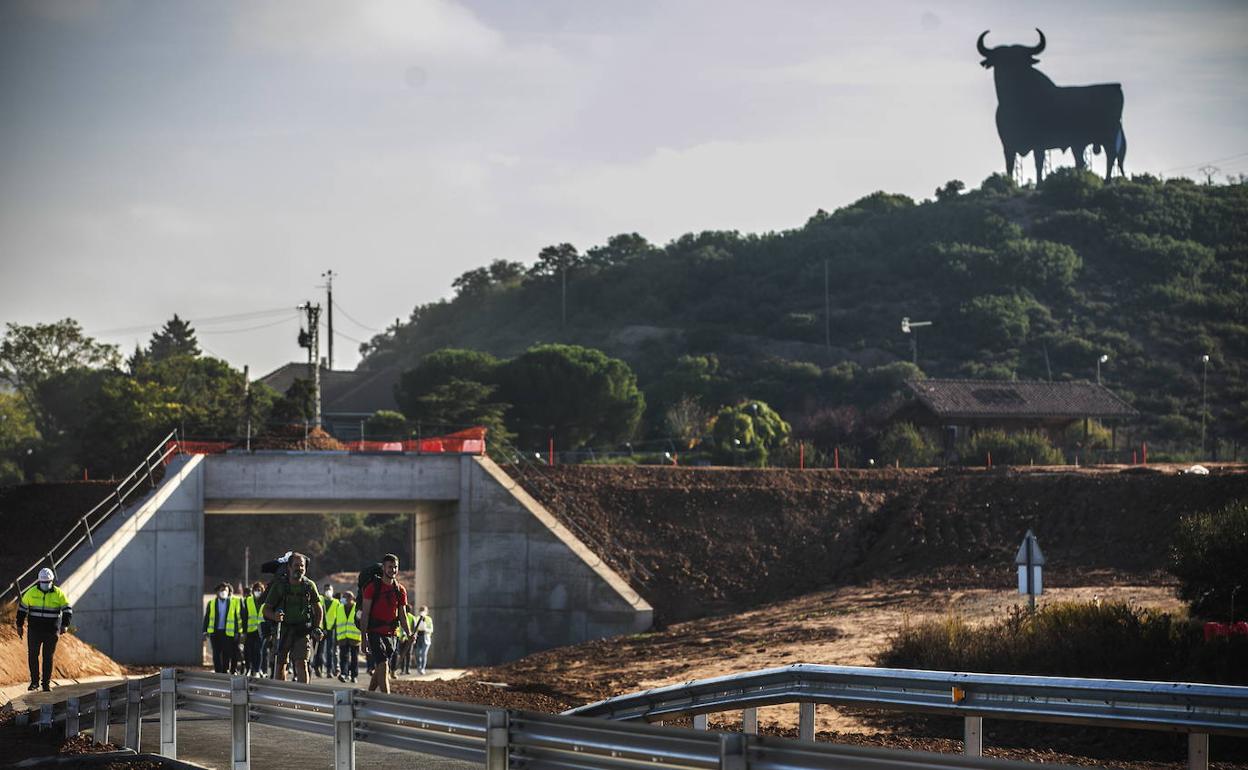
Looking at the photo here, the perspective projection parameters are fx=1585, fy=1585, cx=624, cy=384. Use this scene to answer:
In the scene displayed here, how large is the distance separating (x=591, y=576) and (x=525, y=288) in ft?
345

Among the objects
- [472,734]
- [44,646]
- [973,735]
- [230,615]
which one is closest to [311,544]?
[230,615]

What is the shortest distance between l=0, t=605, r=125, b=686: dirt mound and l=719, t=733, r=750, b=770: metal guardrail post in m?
20.7

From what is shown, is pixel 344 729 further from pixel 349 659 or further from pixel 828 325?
pixel 828 325

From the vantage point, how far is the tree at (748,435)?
61.7m

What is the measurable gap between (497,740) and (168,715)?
4.94 meters

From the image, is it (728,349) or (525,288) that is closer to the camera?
(728,349)

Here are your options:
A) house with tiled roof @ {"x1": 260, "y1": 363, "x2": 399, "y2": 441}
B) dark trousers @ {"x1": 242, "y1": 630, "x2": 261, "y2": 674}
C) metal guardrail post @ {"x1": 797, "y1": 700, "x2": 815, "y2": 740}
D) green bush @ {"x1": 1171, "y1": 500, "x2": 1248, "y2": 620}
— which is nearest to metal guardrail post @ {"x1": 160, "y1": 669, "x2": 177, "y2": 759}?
metal guardrail post @ {"x1": 797, "y1": 700, "x2": 815, "y2": 740}

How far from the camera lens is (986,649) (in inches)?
924

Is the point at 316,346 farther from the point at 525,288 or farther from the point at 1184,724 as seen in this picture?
the point at 525,288

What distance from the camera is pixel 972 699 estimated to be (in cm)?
1071

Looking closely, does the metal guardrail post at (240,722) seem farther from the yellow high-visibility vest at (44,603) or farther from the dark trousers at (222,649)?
the dark trousers at (222,649)

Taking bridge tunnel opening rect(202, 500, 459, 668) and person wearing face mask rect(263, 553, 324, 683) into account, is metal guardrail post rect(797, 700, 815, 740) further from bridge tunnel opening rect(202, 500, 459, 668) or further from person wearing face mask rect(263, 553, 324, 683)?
bridge tunnel opening rect(202, 500, 459, 668)

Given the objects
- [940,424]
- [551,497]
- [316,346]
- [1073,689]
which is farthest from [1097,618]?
[316,346]

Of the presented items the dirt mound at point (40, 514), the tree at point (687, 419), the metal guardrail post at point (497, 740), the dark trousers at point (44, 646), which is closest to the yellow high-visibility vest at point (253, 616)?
the dark trousers at point (44, 646)
